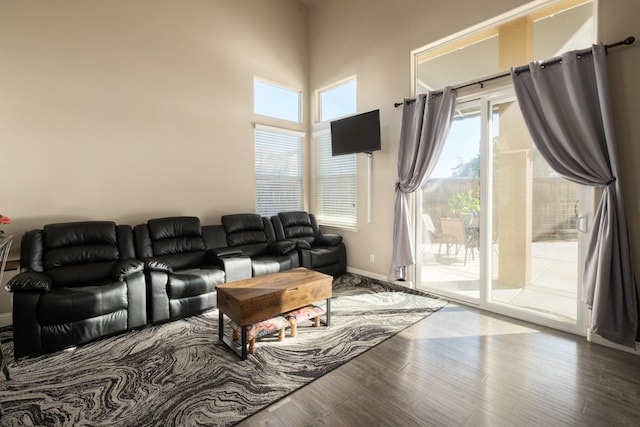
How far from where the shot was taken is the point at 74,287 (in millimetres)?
2945

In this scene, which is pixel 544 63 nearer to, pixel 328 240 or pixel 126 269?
pixel 328 240

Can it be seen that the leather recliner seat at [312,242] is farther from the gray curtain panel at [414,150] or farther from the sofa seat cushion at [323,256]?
the gray curtain panel at [414,150]

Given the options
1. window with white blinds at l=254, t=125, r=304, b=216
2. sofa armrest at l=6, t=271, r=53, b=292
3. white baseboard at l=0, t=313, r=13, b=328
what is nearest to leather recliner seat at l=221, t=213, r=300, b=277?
window with white blinds at l=254, t=125, r=304, b=216

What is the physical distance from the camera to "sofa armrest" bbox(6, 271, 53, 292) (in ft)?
8.13

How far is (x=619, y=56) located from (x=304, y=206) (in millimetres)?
4361

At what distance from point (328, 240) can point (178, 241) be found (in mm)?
2197

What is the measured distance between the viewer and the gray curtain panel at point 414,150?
3705 mm

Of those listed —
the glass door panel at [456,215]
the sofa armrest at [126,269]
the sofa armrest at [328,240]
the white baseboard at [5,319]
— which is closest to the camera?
the sofa armrest at [126,269]

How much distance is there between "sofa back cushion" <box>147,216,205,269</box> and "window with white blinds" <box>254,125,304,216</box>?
130 centimetres

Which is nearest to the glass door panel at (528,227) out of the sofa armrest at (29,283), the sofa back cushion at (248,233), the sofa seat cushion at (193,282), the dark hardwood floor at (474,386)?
the dark hardwood floor at (474,386)

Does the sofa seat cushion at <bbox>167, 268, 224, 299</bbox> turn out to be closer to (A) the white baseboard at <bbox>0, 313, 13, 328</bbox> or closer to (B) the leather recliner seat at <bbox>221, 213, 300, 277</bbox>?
(B) the leather recliner seat at <bbox>221, 213, 300, 277</bbox>

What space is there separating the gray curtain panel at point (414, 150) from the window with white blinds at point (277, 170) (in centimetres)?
204

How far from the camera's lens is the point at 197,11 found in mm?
4352

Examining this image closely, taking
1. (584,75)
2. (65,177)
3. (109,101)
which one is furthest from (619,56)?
(65,177)
